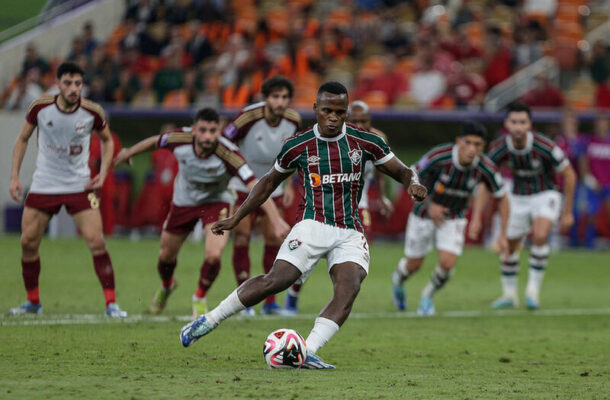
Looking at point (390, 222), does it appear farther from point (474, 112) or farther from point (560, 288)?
point (560, 288)

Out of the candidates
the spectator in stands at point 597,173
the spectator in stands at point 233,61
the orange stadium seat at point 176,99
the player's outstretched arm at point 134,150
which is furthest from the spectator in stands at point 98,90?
the player's outstretched arm at point 134,150

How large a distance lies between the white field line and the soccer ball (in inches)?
127

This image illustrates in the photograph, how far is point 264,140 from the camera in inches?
462

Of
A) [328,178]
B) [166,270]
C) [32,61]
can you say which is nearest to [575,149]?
[32,61]

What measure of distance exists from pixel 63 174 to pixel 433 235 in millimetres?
4630

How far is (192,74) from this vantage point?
23.2m

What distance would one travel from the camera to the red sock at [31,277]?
33.9 ft

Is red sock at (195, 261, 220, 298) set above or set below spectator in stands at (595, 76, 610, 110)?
below

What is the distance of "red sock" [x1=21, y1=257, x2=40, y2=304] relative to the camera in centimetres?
1034

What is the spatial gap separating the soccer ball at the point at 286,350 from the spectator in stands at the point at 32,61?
17715 millimetres

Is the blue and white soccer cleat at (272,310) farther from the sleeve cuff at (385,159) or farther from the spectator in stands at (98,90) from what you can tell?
the spectator in stands at (98,90)

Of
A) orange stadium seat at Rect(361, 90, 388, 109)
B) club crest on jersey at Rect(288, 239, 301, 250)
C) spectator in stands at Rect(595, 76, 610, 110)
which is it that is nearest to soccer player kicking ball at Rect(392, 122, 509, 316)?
club crest on jersey at Rect(288, 239, 301, 250)

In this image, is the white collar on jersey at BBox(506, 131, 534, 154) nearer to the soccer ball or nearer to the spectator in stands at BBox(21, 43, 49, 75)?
the soccer ball

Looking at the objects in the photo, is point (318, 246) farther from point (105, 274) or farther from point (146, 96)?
point (146, 96)
